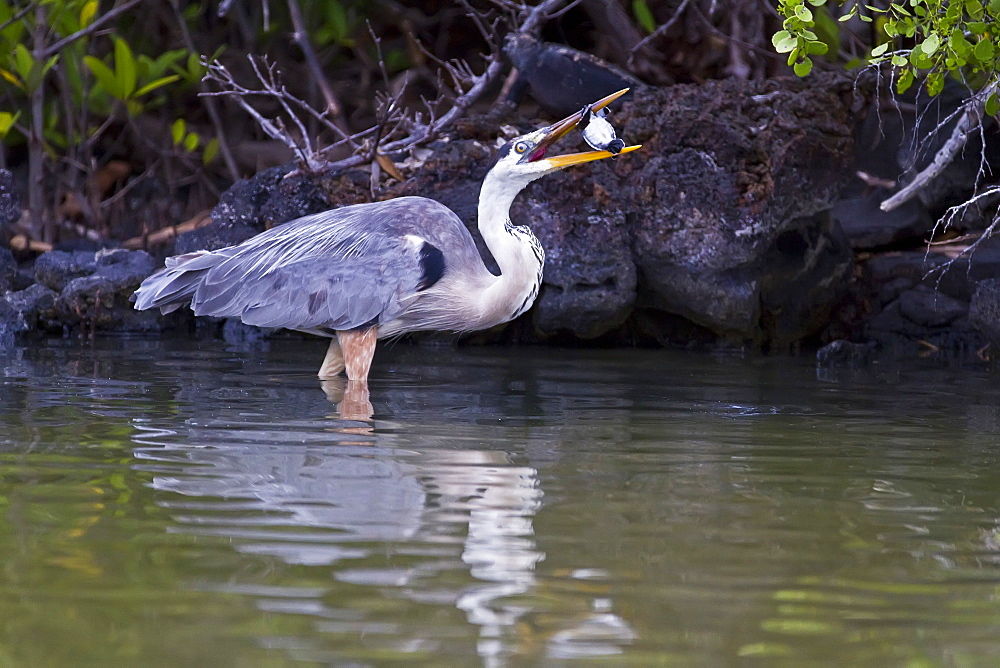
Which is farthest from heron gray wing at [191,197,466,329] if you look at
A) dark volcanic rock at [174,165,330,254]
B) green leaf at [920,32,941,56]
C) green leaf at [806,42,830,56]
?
green leaf at [920,32,941,56]

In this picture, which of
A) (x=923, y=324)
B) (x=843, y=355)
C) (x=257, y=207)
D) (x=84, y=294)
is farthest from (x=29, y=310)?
(x=923, y=324)

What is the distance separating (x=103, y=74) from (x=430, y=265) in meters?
5.08

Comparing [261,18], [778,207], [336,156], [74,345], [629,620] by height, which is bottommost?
[629,620]

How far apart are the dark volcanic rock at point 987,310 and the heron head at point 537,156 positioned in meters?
2.91

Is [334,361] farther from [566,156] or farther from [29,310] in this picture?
[29,310]

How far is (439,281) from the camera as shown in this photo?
7238mm

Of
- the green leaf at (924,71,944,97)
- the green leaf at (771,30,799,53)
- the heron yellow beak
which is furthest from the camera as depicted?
the heron yellow beak

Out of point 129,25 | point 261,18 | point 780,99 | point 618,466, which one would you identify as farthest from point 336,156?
point 618,466

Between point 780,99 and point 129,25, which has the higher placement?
point 129,25

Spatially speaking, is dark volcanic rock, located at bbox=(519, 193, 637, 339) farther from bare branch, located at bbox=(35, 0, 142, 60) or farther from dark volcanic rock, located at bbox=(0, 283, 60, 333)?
bare branch, located at bbox=(35, 0, 142, 60)

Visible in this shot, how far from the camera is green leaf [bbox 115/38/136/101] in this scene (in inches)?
423

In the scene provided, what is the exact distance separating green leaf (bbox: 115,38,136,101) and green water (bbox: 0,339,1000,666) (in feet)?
15.8

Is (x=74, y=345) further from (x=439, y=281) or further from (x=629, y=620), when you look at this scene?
(x=629, y=620)

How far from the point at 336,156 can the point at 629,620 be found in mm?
9345
